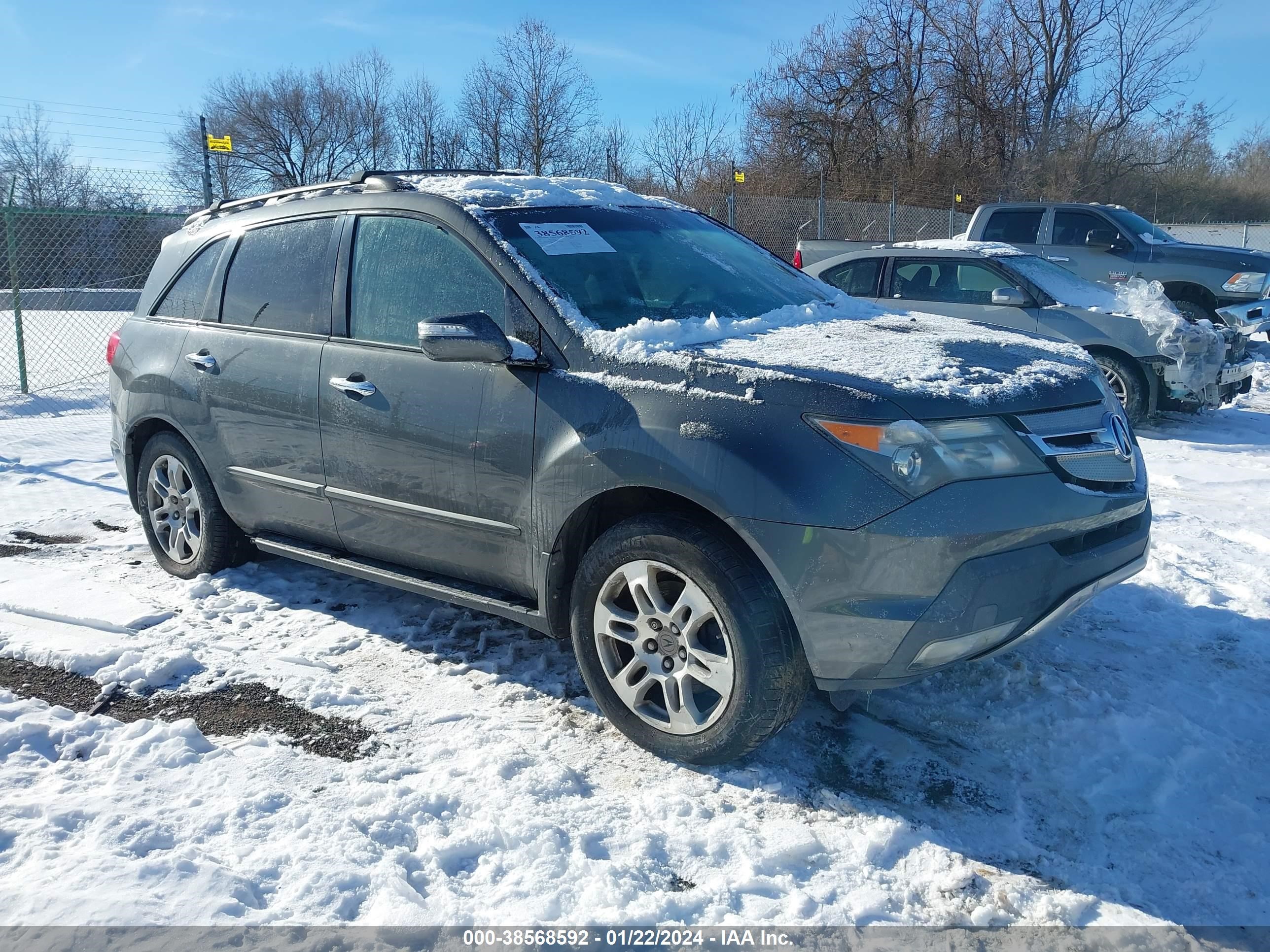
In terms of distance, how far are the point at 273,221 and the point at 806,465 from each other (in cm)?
291

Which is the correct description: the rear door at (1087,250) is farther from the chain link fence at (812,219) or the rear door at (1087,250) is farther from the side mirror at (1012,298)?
the chain link fence at (812,219)

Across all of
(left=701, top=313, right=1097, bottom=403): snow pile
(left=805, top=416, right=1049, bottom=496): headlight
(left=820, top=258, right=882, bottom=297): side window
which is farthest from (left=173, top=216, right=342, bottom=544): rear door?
(left=820, top=258, right=882, bottom=297): side window

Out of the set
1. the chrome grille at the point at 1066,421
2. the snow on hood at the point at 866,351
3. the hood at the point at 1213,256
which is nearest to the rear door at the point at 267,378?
the snow on hood at the point at 866,351

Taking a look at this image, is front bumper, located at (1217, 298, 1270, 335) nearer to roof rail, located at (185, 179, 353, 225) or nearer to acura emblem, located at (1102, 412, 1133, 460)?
acura emblem, located at (1102, 412, 1133, 460)

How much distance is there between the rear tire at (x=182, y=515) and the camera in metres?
4.52

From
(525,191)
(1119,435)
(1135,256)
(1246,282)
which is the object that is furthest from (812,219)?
(1119,435)

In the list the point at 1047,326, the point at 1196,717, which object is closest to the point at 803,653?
the point at 1196,717

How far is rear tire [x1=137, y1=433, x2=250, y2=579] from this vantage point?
452 cm

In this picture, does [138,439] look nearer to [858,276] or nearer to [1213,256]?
[858,276]

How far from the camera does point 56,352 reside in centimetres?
1357

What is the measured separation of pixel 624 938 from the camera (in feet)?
7.34

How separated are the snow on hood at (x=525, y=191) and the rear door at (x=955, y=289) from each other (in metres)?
4.99

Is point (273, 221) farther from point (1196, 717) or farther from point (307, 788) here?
point (1196, 717)

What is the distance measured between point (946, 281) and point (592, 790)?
23.2ft
